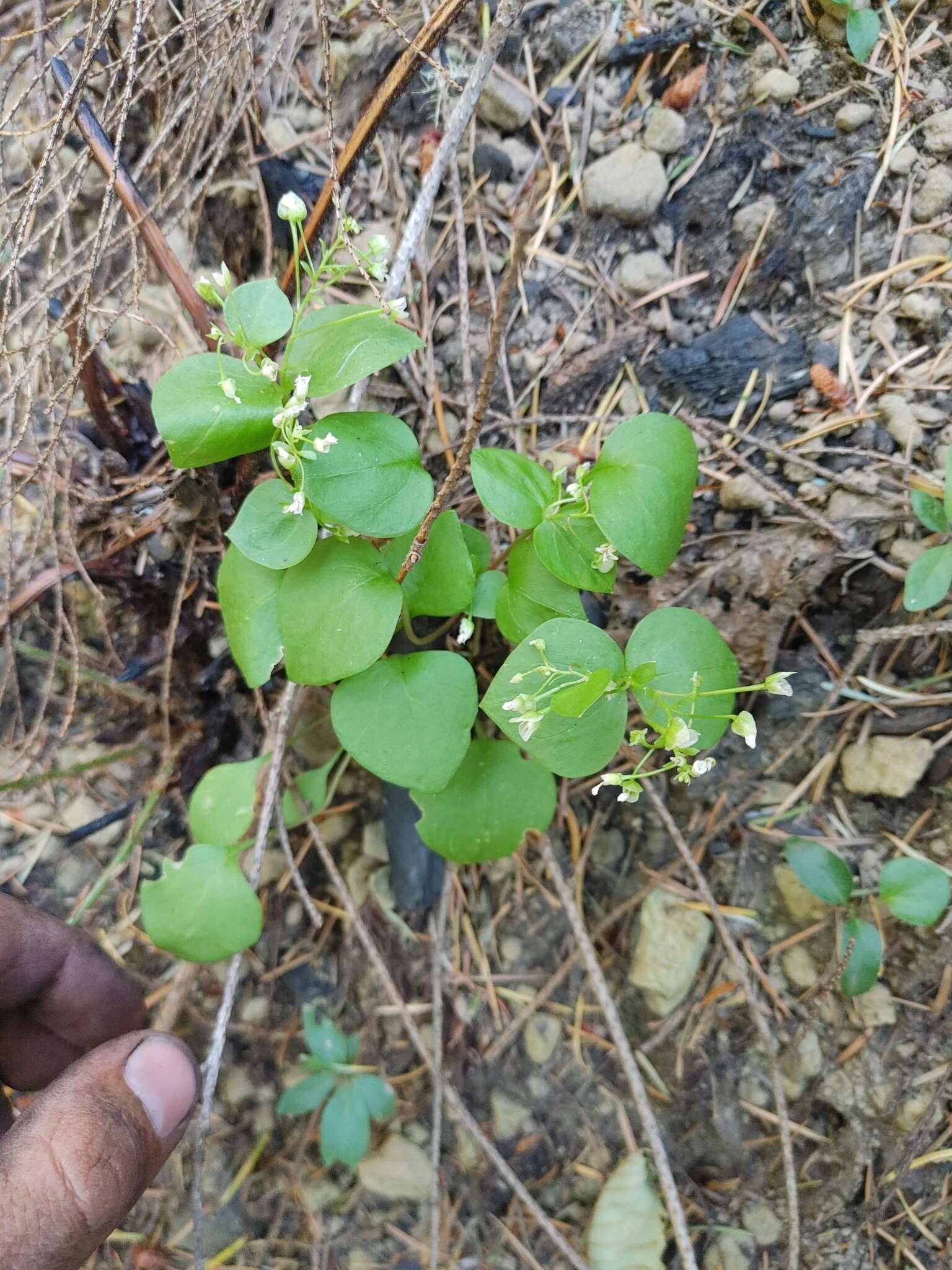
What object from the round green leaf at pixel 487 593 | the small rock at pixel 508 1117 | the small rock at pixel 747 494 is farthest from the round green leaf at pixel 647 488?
the small rock at pixel 508 1117

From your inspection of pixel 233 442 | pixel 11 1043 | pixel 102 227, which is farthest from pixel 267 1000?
pixel 102 227

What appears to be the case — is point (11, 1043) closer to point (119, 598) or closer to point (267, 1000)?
point (267, 1000)

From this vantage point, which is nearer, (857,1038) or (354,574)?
(354,574)

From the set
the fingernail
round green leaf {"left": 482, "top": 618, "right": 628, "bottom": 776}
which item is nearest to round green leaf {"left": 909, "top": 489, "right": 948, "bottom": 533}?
round green leaf {"left": 482, "top": 618, "right": 628, "bottom": 776}

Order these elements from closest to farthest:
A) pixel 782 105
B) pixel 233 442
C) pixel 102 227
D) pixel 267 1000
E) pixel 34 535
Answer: pixel 233 442
pixel 102 227
pixel 782 105
pixel 34 535
pixel 267 1000

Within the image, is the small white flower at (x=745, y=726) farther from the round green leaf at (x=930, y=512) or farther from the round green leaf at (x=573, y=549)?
the round green leaf at (x=930, y=512)

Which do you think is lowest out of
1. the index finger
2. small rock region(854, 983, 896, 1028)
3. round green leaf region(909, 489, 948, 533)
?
small rock region(854, 983, 896, 1028)

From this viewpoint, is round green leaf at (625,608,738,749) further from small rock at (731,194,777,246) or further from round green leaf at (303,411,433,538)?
small rock at (731,194,777,246)
